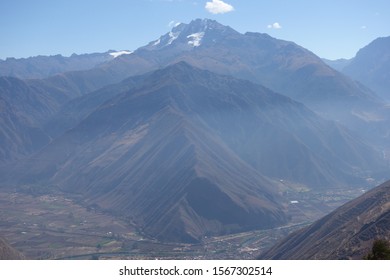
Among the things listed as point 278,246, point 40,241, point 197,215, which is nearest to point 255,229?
point 197,215

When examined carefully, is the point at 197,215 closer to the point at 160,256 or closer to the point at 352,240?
the point at 160,256

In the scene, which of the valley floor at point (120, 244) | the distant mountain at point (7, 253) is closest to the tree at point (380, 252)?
the distant mountain at point (7, 253)

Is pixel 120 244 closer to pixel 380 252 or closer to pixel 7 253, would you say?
pixel 7 253

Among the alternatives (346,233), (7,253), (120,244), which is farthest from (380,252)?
(120,244)

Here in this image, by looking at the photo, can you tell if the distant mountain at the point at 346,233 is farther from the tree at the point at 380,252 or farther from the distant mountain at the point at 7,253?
the distant mountain at the point at 7,253

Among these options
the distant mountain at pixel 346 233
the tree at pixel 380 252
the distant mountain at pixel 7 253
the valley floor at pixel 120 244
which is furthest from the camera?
the valley floor at pixel 120 244

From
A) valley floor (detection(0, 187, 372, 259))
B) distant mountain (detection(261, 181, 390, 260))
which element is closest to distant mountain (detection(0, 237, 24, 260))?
valley floor (detection(0, 187, 372, 259))

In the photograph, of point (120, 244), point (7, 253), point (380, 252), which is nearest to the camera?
point (380, 252)

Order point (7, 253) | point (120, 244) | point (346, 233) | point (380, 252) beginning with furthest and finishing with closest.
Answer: point (120, 244), point (7, 253), point (346, 233), point (380, 252)
